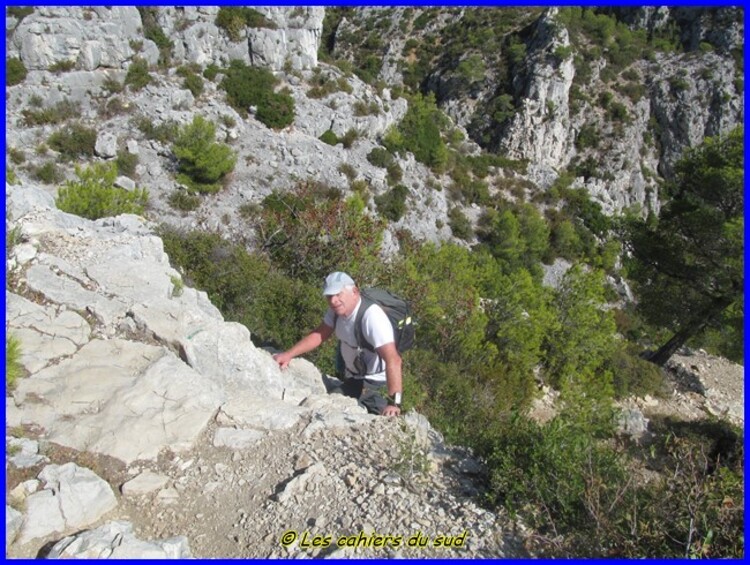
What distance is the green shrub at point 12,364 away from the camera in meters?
3.67

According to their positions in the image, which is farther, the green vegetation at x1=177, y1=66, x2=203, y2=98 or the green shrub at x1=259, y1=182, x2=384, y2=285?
the green vegetation at x1=177, y1=66, x2=203, y2=98

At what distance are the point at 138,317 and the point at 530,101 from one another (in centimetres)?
4211

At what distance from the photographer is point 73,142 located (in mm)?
18469

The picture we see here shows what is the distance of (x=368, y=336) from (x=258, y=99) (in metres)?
23.0

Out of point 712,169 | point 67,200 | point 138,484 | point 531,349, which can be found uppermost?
point 712,169

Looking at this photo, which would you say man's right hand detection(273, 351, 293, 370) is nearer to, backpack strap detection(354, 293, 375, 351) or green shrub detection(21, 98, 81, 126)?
backpack strap detection(354, 293, 375, 351)

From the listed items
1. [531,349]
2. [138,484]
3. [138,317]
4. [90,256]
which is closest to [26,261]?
[90,256]

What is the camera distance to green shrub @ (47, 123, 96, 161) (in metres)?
18.3

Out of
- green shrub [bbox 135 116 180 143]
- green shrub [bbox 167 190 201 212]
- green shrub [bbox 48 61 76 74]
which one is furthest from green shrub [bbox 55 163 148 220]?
green shrub [bbox 48 61 76 74]

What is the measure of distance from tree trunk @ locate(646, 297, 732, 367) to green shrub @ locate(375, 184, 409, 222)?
13.4 m

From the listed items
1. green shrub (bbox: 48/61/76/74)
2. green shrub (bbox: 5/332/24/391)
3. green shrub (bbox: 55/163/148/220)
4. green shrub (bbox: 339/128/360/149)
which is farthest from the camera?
green shrub (bbox: 339/128/360/149)

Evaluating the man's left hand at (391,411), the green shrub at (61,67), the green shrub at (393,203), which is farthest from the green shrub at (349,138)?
the man's left hand at (391,411)

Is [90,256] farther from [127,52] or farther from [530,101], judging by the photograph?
[530,101]

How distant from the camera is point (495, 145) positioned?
136 feet
